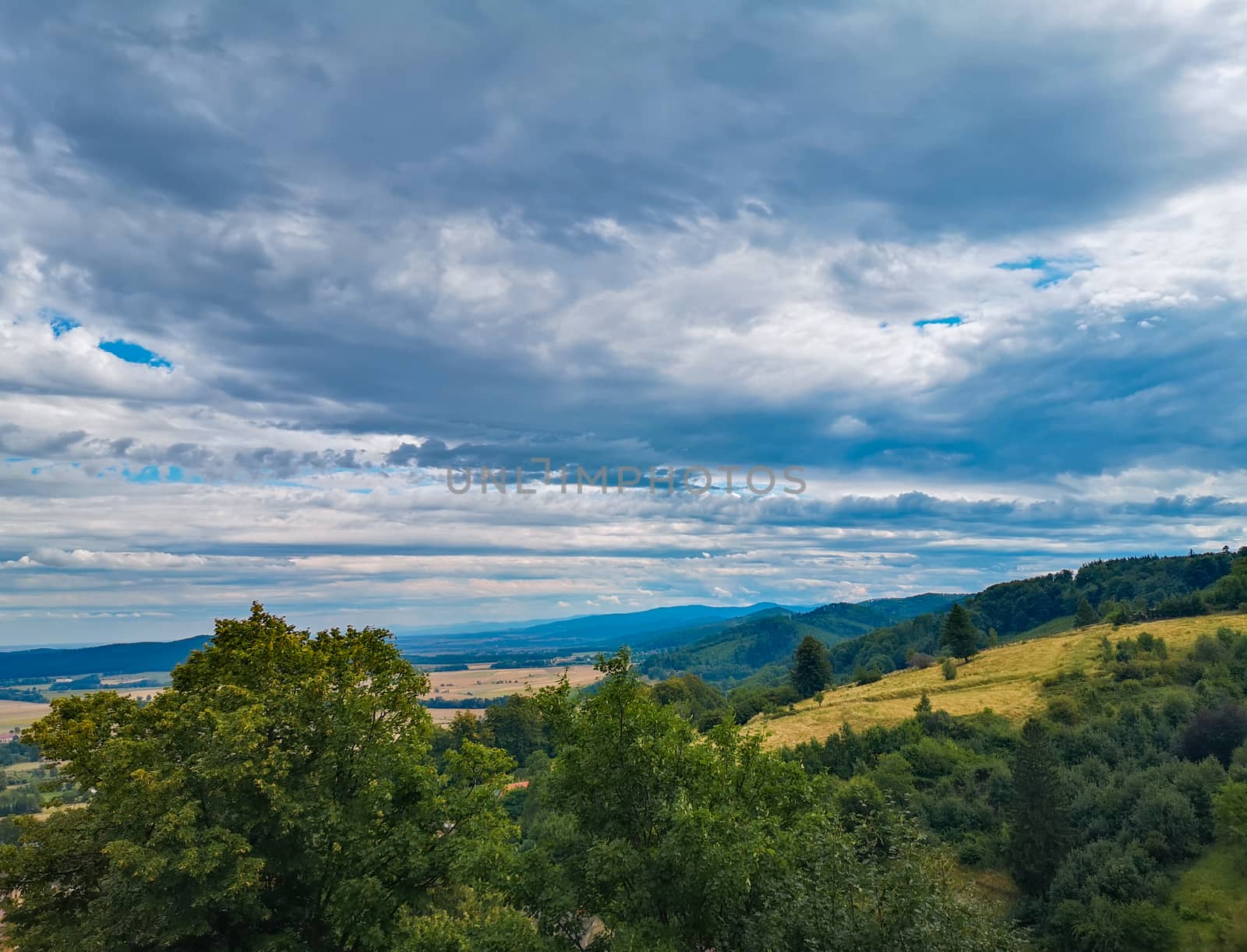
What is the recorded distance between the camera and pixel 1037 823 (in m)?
46.8

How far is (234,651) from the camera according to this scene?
2600cm

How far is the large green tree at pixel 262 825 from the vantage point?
19.7 metres

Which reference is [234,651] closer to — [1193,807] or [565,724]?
[565,724]

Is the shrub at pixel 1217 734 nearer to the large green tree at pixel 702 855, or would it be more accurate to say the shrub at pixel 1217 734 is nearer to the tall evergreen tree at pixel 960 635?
the large green tree at pixel 702 855

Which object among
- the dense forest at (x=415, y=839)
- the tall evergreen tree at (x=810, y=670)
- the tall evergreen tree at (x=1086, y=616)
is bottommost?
the tall evergreen tree at (x=810, y=670)

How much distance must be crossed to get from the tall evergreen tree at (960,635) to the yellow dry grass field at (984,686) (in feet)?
7.51

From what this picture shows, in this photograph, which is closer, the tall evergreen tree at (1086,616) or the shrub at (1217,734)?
the shrub at (1217,734)

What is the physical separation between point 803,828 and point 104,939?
68.2ft

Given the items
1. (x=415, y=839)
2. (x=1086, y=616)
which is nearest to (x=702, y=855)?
(x=415, y=839)

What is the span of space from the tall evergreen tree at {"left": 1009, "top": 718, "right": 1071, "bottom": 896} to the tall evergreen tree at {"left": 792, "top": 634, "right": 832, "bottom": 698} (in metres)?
70.6

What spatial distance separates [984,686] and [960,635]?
22.5 metres

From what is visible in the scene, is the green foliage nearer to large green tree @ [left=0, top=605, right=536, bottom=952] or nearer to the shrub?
the shrub

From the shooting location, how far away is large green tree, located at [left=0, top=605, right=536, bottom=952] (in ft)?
64.7

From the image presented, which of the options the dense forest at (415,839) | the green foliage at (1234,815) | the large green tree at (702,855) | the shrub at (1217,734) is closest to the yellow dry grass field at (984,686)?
the shrub at (1217,734)
